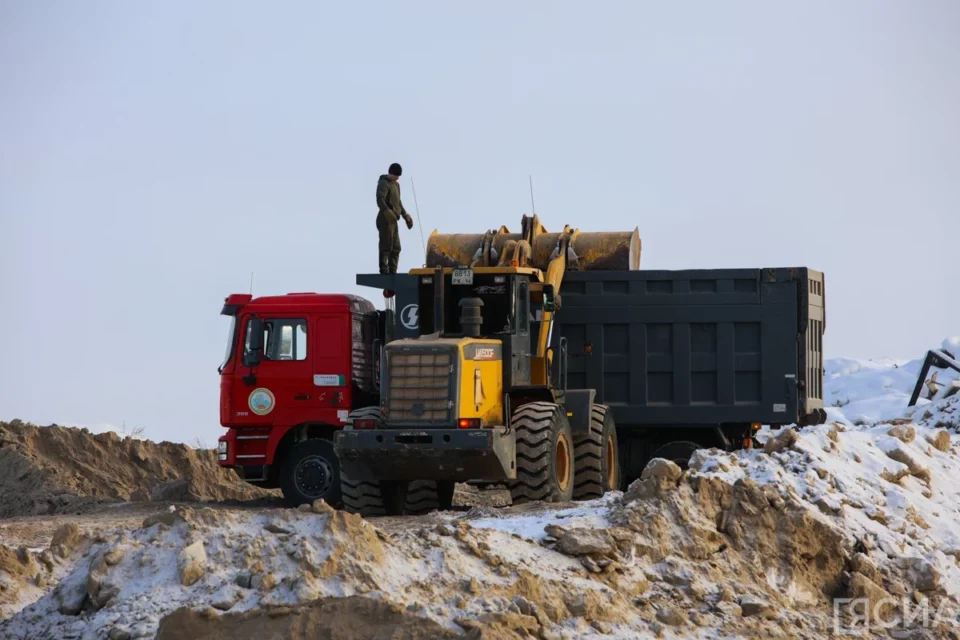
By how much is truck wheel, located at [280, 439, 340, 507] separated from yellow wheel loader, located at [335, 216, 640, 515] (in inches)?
57.8

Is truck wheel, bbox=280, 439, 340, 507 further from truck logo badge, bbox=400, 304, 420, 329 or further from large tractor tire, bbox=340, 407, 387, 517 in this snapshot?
truck logo badge, bbox=400, 304, 420, 329

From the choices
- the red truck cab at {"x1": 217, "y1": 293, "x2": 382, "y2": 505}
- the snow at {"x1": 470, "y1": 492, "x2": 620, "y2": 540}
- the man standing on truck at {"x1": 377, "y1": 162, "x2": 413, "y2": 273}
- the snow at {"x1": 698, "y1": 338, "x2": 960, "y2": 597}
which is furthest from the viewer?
the man standing on truck at {"x1": 377, "y1": 162, "x2": 413, "y2": 273}

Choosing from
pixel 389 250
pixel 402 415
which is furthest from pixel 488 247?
pixel 402 415

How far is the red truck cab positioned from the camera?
18.3 meters

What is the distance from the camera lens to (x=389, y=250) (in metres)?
19.3

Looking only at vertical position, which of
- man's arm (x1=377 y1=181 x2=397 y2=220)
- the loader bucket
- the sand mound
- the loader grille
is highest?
man's arm (x1=377 y1=181 x2=397 y2=220)

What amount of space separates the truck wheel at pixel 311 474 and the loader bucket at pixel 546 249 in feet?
9.78

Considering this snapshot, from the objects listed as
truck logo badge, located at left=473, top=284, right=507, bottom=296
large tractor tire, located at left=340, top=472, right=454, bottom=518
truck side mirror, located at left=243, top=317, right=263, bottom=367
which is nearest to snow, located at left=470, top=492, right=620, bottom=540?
large tractor tire, located at left=340, top=472, right=454, bottom=518

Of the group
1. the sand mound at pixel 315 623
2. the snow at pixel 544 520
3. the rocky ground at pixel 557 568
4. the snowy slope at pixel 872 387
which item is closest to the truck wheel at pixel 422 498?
the rocky ground at pixel 557 568

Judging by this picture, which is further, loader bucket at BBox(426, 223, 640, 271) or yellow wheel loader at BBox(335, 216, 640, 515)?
loader bucket at BBox(426, 223, 640, 271)

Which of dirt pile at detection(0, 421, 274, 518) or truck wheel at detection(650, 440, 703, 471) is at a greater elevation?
truck wheel at detection(650, 440, 703, 471)

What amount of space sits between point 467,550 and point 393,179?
9167 mm

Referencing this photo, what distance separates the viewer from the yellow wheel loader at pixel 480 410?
1527 centimetres

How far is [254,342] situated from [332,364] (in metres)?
1.06
